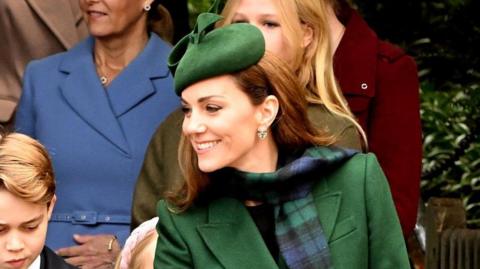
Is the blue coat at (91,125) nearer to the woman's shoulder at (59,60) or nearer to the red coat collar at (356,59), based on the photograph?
the woman's shoulder at (59,60)

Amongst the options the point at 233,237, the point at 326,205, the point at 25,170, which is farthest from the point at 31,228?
the point at 326,205

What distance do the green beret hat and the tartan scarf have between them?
35cm

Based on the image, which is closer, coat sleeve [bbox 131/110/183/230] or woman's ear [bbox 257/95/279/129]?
woman's ear [bbox 257/95/279/129]

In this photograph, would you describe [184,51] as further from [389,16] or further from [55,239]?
[389,16]

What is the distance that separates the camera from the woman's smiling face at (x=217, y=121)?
19.8 ft

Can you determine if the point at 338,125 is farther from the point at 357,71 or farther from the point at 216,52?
the point at 216,52

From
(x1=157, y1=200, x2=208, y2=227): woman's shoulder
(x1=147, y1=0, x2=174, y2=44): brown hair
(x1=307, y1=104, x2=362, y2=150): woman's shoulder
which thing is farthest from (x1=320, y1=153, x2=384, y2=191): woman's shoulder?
(x1=147, y1=0, x2=174, y2=44): brown hair

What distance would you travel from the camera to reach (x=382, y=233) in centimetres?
608

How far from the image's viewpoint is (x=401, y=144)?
7695 millimetres

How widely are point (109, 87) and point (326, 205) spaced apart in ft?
7.20

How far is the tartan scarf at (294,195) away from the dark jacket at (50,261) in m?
0.81

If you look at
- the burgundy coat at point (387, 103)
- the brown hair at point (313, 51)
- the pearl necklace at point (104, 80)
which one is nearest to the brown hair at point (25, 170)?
the brown hair at point (313, 51)

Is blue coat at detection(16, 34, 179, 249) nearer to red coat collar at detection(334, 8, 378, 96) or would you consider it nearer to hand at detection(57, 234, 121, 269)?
hand at detection(57, 234, 121, 269)

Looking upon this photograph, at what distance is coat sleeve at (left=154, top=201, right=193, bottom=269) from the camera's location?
20.0 feet
